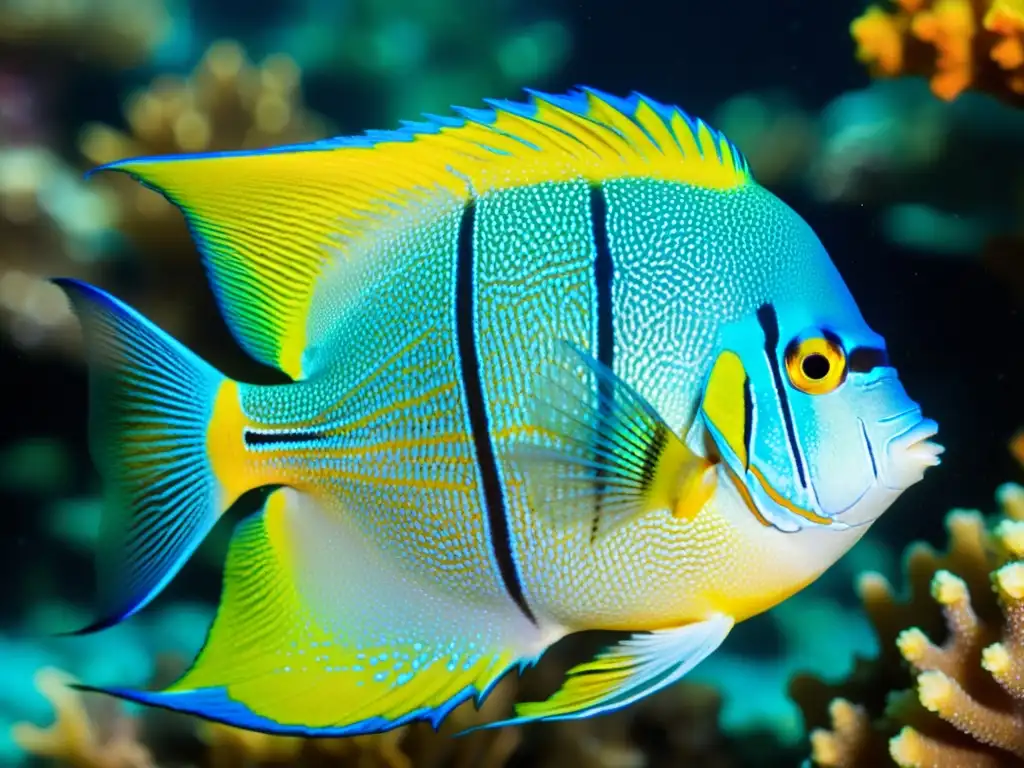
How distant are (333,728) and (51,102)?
8.46 ft

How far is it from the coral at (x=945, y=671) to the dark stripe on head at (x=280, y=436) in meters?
1.09

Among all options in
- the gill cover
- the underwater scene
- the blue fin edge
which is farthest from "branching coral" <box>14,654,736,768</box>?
the blue fin edge

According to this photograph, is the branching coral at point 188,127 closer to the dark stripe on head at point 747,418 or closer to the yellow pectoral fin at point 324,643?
the yellow pectoral fin at point 324,643

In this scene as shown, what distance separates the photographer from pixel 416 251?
3.51 ft

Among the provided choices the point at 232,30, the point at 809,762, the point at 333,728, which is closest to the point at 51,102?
the point at 232,30

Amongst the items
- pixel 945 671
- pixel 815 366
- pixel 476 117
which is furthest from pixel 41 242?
pixel 945 671

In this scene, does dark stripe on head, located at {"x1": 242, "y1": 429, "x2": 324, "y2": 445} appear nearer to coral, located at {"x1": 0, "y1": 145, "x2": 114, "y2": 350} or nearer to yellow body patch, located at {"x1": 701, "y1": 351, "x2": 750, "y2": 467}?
yellow body patch, located at {"x1": 701, "y1": 351, "x2": 750, "y2": 467}

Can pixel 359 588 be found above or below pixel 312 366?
below

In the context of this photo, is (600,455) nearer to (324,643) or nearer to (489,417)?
(489,417)

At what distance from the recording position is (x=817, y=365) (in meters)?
0.94

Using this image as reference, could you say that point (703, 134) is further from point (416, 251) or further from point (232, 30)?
point (232, 30)

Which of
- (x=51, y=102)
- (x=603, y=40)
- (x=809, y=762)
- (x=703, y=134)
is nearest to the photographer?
(x=703, y=134)

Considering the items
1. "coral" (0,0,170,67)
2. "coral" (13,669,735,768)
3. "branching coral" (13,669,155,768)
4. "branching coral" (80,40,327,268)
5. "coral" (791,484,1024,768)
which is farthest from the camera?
"coral" (0,0,170,67)

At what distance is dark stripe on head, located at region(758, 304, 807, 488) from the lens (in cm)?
92
